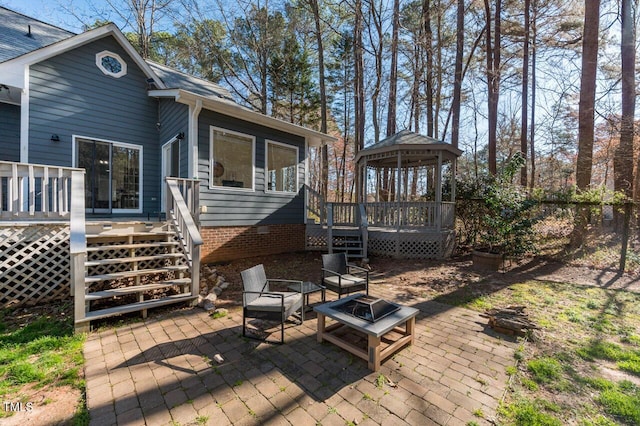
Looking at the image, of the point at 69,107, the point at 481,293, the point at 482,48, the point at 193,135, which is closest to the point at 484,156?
the point at 482,48

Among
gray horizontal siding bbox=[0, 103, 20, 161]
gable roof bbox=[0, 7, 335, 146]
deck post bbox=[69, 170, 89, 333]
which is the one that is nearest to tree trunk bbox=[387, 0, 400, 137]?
gable roof bbox=[0, 7, 335, 146]

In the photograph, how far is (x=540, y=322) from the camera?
12.9 ft

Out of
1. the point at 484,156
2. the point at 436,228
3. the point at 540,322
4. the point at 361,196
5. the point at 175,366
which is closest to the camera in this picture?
the point at 175,366

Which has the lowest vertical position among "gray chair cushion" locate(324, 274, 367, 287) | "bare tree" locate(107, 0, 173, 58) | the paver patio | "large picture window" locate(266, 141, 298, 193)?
the paver patio

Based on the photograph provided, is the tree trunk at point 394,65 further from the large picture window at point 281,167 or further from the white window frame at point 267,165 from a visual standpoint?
the large picture window at point 281,167

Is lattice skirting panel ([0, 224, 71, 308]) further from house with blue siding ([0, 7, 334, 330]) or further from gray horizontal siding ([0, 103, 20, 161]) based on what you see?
gray horizontal siding ([0, 103, 20, 161])

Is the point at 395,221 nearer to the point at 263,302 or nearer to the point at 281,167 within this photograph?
the point at 281,167

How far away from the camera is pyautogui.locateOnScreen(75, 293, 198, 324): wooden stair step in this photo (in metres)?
3.52

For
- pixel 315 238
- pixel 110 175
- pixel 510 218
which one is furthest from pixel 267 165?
pixel 510 218

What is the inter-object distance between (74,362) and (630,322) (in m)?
7.30

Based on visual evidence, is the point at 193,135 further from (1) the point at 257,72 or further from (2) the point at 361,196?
(1) the point at 257,72

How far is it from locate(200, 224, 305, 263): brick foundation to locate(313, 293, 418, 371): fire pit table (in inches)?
179

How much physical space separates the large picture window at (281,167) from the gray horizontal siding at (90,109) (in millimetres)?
3326

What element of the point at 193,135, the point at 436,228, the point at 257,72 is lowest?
the point at 436,228
